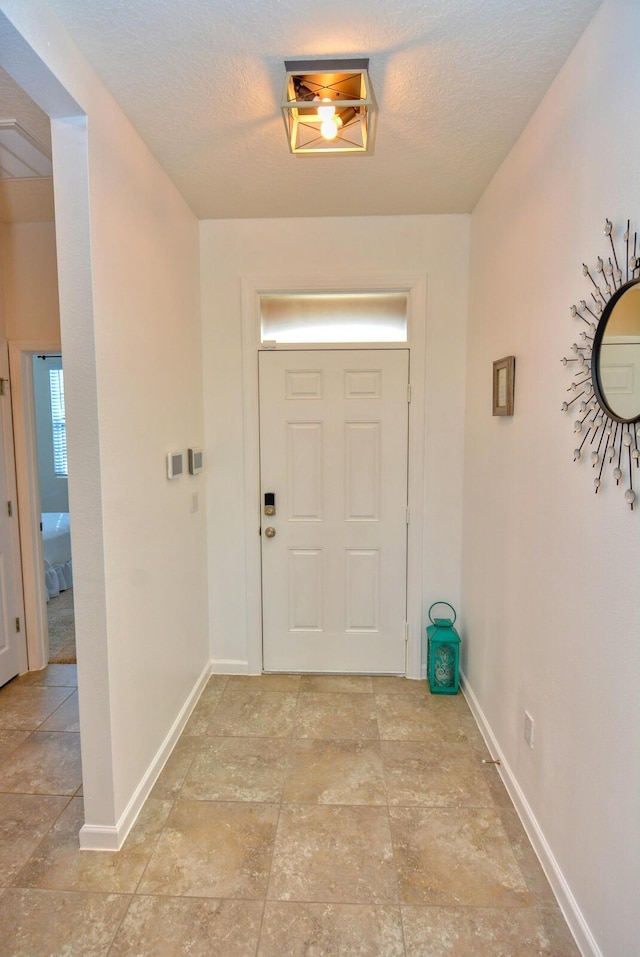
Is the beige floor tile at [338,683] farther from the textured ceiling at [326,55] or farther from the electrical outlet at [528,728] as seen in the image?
the textured ceiling at [326,55]

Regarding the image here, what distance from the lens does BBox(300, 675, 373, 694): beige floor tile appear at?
2868 millimetres

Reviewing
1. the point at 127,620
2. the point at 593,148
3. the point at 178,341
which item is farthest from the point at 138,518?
the point at 593,148

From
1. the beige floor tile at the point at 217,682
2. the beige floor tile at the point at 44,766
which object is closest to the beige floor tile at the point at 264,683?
the beige floor tile at the point at 217,682

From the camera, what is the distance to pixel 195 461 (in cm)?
270

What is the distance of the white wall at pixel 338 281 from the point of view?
278 cm

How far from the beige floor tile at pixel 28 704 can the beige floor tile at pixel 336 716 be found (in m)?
1.36

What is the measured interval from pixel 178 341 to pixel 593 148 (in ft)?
6.03

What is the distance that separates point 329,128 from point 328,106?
0.36 feet

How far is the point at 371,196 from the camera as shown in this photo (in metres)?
2.51

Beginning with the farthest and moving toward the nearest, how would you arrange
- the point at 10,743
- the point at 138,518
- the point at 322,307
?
the point at 322,307, the point at 10,743, the point at 138,518

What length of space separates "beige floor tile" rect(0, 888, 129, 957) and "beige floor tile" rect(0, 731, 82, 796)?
0.51 m

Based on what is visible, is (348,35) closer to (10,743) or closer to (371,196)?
(371,196)

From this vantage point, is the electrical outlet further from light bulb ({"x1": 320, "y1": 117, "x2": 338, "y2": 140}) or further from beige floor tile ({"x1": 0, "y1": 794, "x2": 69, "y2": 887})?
light bulb ({"x1": 320, "y1": 117, "x2": 338, "y2": 140})

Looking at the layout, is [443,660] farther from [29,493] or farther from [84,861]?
[29,493]
